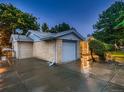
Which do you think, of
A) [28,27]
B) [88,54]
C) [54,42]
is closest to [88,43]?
[88,54]

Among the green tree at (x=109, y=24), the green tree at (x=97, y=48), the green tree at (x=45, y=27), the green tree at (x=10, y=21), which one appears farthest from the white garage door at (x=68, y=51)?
the green tree at (x=45, y=27)

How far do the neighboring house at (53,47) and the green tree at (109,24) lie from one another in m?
11.1

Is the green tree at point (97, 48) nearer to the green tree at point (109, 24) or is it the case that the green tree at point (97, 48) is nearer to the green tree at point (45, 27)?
the green tree at point (109, 24)

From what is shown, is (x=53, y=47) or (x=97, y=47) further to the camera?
(x=97, y=47)

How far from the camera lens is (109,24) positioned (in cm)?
2506

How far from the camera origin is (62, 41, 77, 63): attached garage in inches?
518

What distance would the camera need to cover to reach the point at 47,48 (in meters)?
14.0

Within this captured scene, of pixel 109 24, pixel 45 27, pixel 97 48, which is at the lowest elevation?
pixel 97 48

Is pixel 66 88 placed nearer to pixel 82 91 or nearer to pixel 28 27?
pixel 82 91

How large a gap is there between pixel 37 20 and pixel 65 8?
1095cm

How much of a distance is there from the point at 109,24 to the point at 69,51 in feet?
48.8

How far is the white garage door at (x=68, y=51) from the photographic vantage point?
13.1 metres

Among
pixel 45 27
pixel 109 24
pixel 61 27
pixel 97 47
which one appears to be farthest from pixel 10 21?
pixel 109 24

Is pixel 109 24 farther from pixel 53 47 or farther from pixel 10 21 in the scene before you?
pixel 10 21
